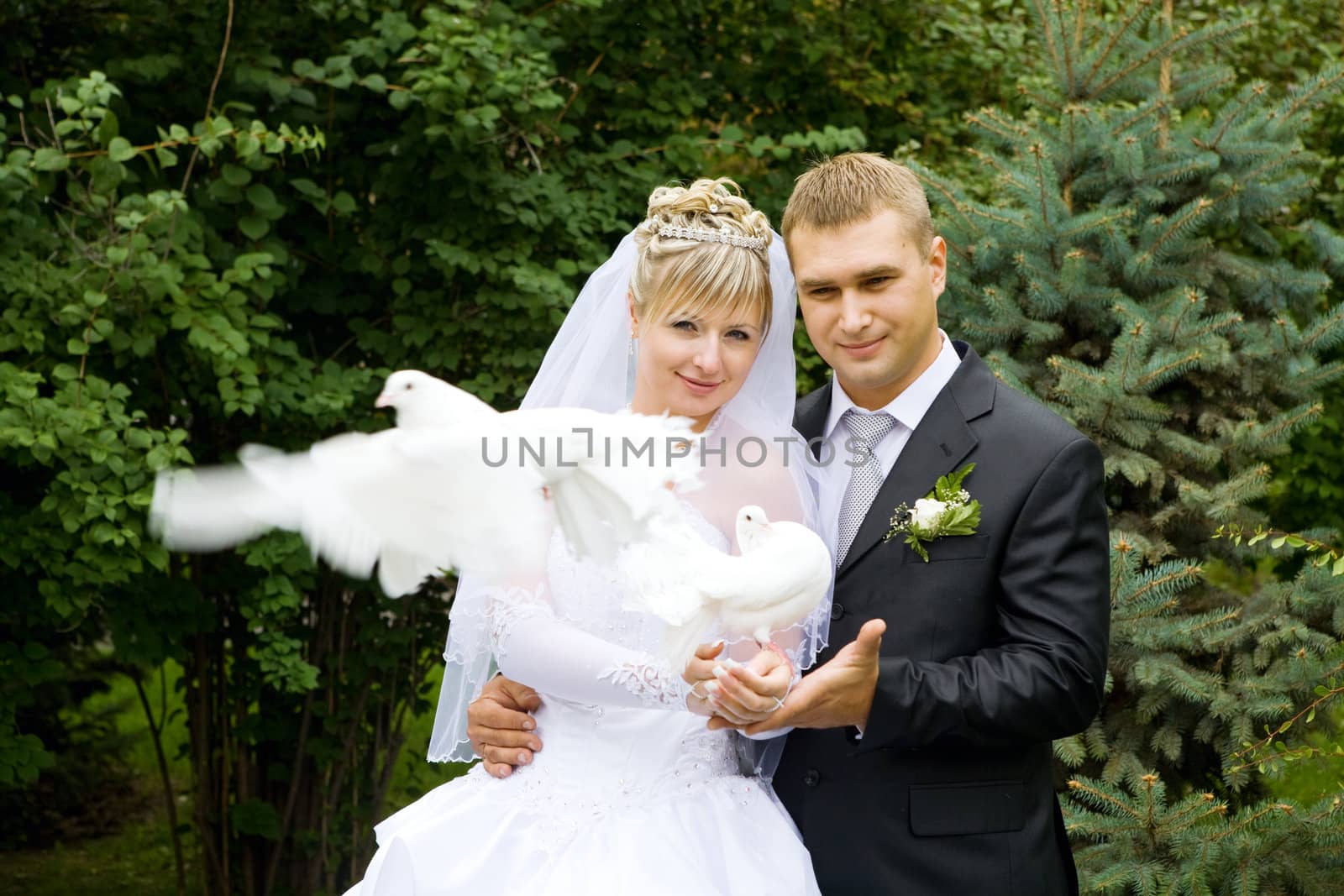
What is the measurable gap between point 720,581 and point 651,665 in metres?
0.38

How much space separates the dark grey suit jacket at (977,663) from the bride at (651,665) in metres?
0.15

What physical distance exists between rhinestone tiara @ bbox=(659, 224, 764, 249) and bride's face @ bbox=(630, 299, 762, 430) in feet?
0.59

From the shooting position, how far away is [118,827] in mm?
7402

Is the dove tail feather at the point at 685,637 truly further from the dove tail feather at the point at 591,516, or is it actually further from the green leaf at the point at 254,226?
the green leaf at the point at 254,226

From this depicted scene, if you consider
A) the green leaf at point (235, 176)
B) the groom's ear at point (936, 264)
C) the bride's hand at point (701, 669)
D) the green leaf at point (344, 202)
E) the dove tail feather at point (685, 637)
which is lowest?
the bride's hand at point (701, 669)

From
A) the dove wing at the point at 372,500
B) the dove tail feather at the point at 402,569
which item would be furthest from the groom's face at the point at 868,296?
the dove tail feather at the point at 402,569

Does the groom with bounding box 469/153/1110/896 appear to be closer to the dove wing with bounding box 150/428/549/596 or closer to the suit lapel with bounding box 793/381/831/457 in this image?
the suit lapel with bounding box 793/381/831/457

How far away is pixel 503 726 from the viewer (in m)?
3.13

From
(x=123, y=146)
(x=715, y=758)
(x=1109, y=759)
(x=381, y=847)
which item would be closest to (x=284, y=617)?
(x=123, y=146)

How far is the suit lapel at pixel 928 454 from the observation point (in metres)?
3.00

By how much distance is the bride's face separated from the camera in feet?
10.1

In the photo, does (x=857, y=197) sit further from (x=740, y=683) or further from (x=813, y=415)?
(x=740, y=683)

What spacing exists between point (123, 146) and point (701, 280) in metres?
2.50

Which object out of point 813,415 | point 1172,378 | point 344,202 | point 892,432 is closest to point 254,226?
point 344,202
